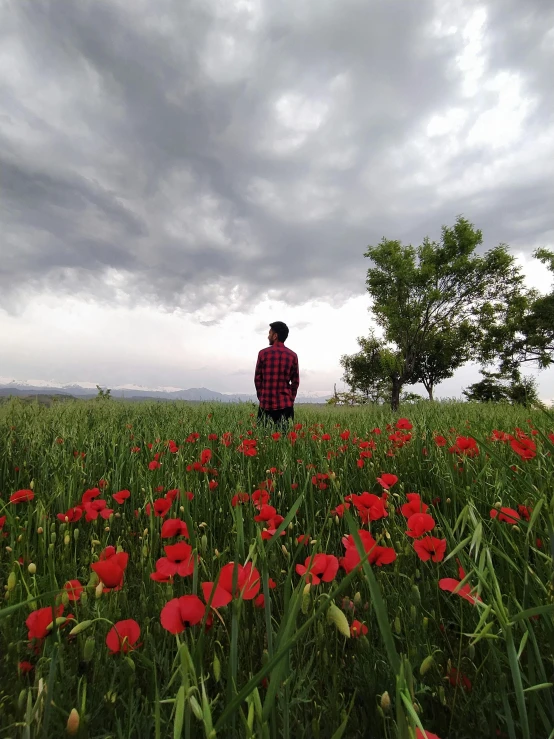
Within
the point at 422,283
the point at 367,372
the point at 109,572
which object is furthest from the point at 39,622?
the point at 367,372

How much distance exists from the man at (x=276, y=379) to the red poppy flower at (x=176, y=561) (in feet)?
20.4

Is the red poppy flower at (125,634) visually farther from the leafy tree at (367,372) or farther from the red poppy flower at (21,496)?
the leafy tree at (367,372)

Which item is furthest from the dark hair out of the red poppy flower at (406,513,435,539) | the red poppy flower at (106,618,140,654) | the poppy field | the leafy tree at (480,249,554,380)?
the leafy tree at (480,249,554,380)

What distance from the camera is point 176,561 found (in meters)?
0.99

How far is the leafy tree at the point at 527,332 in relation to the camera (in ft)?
83.3

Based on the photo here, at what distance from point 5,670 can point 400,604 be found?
132cm

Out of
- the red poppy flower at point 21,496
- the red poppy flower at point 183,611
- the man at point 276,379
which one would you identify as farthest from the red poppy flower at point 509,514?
the man at point 276,379

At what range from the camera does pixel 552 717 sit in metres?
0.87

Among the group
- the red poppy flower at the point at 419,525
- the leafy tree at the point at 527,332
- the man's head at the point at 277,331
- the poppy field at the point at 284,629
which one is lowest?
the poppy field at the point at 284,629

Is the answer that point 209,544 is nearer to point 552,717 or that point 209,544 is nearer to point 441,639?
point 441,639

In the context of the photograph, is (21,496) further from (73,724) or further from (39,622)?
(73,724)

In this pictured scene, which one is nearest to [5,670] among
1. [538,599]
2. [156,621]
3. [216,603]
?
[156,621]

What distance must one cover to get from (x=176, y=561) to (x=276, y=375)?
6353 mm

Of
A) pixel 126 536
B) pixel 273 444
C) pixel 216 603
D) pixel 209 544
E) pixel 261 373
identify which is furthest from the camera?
pixel 261 373
